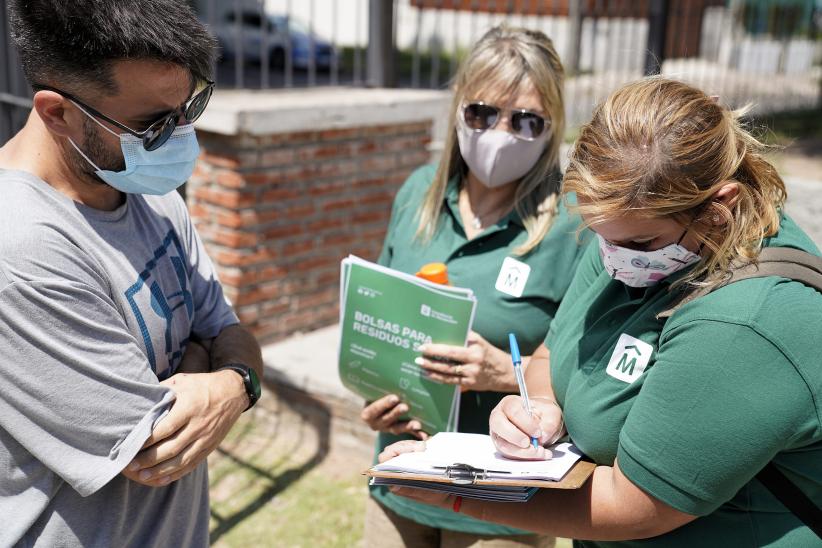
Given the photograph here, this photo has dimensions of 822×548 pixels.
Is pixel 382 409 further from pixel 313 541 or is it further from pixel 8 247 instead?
Answer: pixel 313 541

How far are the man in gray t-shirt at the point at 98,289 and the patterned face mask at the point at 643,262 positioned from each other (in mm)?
904

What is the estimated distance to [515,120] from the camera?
236 cm

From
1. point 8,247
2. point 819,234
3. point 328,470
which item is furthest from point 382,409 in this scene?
point 819,234

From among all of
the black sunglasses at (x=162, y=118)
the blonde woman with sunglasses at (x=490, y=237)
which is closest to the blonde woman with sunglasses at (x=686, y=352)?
the blonde woman with sunglasses at (x=490, y=237)

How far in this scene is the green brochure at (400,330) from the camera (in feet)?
6.98

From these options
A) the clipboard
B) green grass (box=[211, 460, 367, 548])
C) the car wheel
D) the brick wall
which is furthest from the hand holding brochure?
the car wheel

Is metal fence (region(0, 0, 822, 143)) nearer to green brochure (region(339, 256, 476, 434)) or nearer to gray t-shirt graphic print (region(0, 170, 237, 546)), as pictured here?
green brochure (region(339, 256, 476, 434))

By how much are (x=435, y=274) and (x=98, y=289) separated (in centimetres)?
89

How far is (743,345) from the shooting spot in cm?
132

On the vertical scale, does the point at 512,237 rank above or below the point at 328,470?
above

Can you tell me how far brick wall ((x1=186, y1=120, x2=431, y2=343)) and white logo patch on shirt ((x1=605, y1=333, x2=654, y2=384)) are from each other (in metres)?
3.11

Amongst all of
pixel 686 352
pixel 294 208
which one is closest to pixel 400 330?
pixel 686 352

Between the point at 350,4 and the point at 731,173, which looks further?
the point at 350,4

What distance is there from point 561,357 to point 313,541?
2295 mm
